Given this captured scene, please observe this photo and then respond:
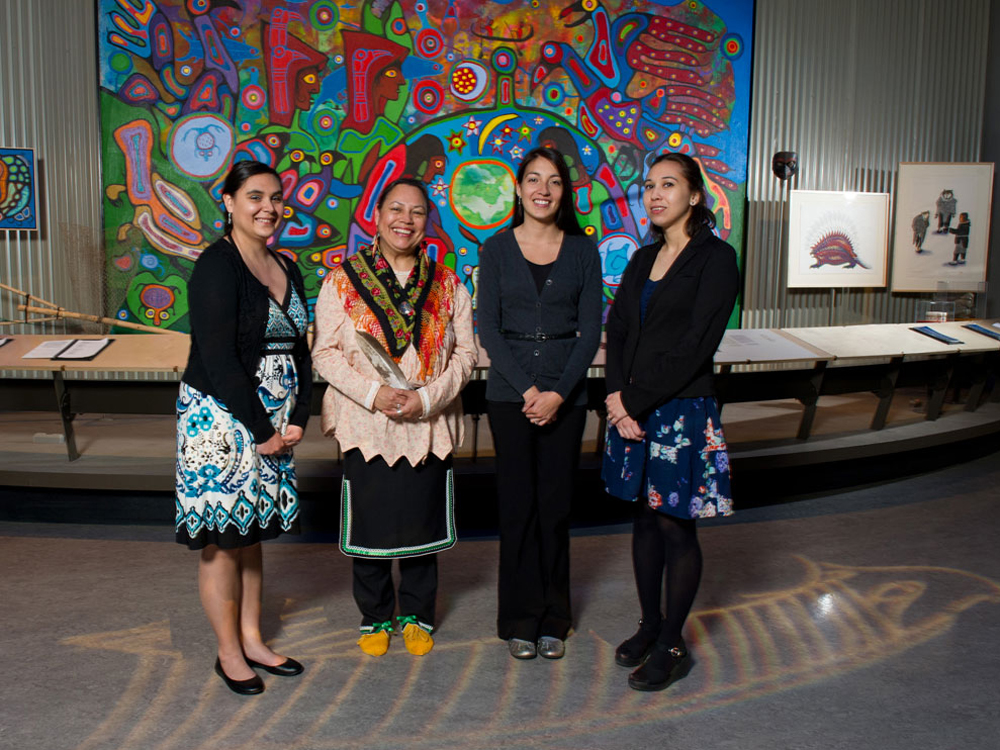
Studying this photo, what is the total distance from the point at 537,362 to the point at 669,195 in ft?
2.36

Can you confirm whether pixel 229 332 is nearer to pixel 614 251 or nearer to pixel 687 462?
pixel 687 462

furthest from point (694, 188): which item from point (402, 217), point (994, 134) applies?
point (994, 134)

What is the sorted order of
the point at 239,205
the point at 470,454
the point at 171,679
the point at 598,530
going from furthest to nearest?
the point at 470,454, the point at 598,530, the point at 171,679, the point at 239,205

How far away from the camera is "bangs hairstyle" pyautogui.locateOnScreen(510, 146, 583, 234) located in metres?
2.94

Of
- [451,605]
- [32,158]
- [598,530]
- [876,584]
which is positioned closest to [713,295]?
[451,605]

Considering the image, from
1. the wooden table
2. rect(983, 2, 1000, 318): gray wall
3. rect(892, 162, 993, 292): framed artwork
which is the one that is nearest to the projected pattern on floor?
the wooden table

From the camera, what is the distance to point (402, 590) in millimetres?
3178

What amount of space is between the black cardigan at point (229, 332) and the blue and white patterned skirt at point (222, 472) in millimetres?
46

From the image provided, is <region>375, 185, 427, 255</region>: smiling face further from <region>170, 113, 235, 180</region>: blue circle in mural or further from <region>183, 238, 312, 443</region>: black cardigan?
<region>170, 113, 235, 180</region>: blue circle in mural

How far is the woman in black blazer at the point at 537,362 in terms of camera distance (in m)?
2.97

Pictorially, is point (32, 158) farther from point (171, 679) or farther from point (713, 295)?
point (713, 295)

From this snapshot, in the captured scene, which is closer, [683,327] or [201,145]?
[683,327]

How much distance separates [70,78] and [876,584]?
7.41 meters

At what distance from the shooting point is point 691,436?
2762 millimetres
